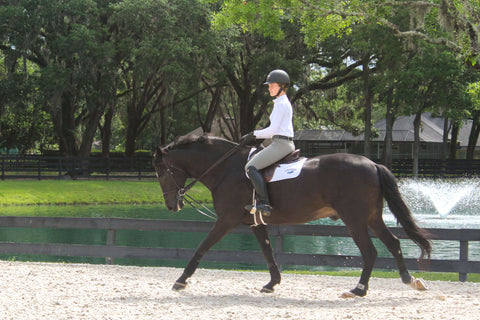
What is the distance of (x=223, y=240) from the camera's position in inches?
648

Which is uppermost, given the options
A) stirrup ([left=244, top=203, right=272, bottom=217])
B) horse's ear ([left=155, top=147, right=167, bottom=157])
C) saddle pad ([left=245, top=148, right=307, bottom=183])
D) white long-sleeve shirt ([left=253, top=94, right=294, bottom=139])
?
white long-sleeve shirt ([left=253, top=94, right=294, bottom=139])

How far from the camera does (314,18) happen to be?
63.7 feet

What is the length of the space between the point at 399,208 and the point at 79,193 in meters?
22.7

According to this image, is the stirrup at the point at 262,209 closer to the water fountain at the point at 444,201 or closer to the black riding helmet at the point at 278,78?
the black riding helmet at the point at 278,78

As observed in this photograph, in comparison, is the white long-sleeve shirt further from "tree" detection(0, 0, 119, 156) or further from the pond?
"tree" detection(0, 0, 119, 156)

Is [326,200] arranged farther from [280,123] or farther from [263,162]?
[280,123]

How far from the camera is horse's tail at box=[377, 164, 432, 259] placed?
23.6 feet

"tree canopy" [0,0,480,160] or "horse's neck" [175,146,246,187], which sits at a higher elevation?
"tree canopy" [0,0,480,160]

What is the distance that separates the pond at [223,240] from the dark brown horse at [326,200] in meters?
0.56

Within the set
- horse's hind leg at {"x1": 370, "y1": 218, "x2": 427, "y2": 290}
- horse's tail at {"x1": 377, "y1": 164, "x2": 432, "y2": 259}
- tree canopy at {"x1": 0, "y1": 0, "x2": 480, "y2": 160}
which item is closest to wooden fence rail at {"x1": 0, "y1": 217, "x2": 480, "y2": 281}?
horse's tail at {"x1": 377, "y1": 164, "x2": 432, "y2": 259}

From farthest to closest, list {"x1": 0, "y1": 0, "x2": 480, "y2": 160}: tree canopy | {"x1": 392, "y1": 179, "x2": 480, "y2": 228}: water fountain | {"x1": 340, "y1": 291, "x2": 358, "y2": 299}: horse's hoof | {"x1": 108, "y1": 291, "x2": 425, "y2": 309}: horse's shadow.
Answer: {"x1": 0, "y1": 0, "x2": 480, "y2": 160}: tree canopy
{"x1": 392, "y1": 179, "x2": 480, "y2": 228}: water fountain
{"x1": 340, "y1": 291, "x2": 358, "y2": 299}: horse's hoof
{"x1": 108, "y1": 291, "x2": 425, "y2": 309}: horse's shadow

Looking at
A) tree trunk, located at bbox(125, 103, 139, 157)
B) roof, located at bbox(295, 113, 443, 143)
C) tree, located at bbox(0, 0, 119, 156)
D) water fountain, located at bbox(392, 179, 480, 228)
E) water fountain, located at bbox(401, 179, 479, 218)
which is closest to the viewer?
water fountain, located at bbox(392, 179, 480, 228)

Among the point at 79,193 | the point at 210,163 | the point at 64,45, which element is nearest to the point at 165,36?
the point at 64,45

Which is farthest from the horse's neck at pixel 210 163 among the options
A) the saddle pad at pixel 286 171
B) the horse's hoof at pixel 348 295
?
the horse's hoof at pixel 348 295
